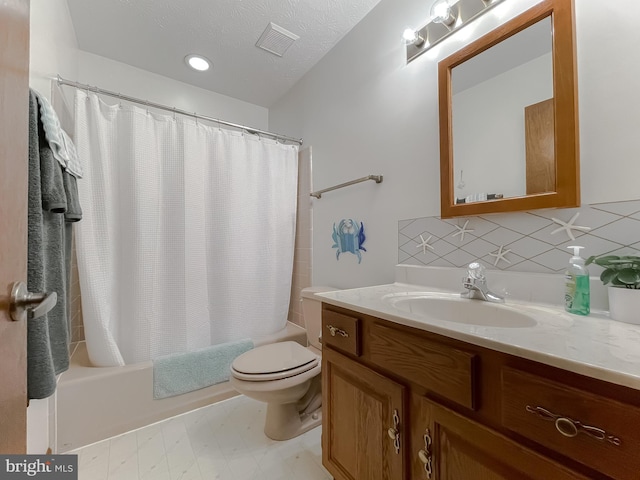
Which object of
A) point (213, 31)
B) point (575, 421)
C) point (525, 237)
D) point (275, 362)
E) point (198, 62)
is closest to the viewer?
point (575, 421)

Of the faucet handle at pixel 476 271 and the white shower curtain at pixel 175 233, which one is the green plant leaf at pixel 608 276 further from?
the white shower curtain at pixel 175 233

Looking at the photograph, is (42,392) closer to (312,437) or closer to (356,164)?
(312,437)

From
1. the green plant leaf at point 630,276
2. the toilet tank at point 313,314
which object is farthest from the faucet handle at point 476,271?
the toilet tank at point 313,314

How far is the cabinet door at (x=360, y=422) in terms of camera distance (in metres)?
0.75

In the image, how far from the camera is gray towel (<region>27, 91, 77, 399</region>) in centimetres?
73

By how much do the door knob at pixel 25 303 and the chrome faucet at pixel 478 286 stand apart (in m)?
1.17

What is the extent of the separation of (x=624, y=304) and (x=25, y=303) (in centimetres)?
134

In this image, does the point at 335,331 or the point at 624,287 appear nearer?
the point at 624,287

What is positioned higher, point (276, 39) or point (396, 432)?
point (276, 39)

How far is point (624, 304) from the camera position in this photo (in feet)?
2.14

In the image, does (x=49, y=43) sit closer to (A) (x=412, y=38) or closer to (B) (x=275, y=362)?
(A) (x=412, y=38)

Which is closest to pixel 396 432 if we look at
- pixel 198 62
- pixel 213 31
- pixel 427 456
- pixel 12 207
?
pixel 427 456

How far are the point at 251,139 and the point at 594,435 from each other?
2105mm

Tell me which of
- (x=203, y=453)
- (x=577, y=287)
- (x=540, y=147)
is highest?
(x=540, y=147)
